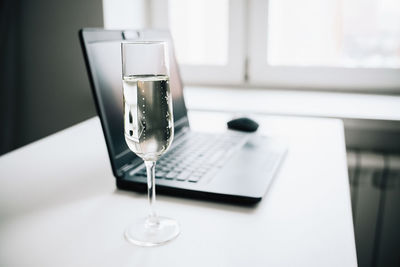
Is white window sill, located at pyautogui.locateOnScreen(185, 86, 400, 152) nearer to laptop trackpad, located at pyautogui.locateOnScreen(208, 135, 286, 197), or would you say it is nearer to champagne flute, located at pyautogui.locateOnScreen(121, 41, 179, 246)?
laptop trackpad, located at pyautogui.locateOnScreen(208, 135, 286, 197)

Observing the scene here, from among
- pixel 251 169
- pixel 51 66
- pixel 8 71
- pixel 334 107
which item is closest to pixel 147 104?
pixel 251 169

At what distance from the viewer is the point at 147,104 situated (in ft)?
1.84

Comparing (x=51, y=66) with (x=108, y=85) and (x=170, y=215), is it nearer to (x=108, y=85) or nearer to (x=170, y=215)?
(x=108, y=85)

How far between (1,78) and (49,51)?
0.26 m

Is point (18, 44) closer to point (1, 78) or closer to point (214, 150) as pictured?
point (1, 78)

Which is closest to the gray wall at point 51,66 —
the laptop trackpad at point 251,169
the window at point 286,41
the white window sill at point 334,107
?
Result: the window at point 286,41

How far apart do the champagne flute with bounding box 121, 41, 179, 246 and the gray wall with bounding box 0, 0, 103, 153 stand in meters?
1.01

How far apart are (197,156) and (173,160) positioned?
58mm

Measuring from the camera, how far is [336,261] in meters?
0.50

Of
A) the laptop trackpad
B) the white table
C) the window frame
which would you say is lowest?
the white table

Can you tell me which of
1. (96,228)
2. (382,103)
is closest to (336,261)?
(96,228)

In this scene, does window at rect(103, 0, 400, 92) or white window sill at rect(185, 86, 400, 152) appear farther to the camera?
window at rect(103, 0, 400, 92)

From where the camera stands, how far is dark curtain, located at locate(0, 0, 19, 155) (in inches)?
64.3

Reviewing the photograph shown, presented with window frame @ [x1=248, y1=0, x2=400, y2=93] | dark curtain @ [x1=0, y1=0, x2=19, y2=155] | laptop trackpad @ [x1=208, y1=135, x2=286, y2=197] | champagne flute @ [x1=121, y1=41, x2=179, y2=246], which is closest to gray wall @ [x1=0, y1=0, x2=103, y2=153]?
dark curtain @ [x1=0, y1=0, x2=19, y2=155]
